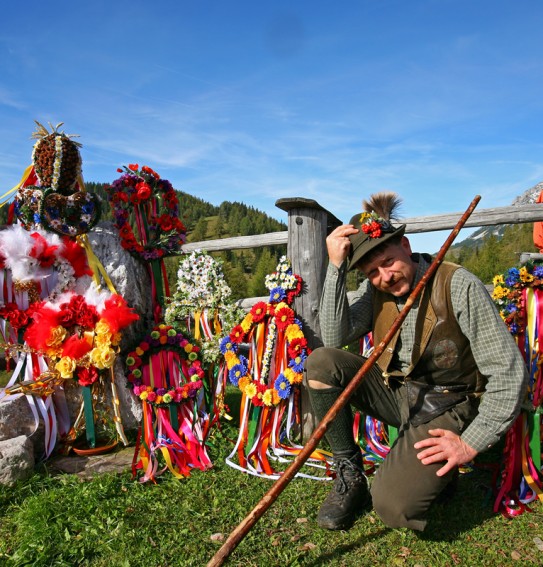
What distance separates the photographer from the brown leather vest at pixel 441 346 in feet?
8.99

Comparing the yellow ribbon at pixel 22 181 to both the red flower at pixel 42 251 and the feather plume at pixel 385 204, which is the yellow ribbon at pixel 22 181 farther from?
the feather plume at pixel 385 204

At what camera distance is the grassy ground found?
2613 millimetres

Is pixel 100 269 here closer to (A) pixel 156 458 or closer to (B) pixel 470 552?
(A) pixel 156 458

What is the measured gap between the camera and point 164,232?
14.7 ft

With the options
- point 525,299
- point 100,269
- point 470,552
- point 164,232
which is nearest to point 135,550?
point 470,552

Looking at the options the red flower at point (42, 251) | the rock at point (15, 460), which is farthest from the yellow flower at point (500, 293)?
the rock at point (15, 460)

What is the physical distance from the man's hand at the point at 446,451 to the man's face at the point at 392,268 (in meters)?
0.87

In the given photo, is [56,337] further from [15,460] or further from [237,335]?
[237,335]

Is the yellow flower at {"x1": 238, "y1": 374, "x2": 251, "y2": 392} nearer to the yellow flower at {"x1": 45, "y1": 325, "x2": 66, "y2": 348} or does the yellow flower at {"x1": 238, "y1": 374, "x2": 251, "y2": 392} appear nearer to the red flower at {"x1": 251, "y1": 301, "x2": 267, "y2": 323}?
the red flower at {"x1": 251, "y1": 301, "x2": 267, "y2": 323}

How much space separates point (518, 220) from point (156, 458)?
4310 millimetres

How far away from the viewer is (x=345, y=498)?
2.96 m

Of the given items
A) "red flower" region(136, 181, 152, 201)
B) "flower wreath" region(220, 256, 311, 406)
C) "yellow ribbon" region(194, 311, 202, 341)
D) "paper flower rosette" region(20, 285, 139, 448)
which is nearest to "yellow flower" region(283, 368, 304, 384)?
"flower wreath" region(220, 256, 311, 406)

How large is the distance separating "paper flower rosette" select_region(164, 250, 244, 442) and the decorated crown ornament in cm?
173

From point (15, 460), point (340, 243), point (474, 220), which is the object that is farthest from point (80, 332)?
point (474, 220)
